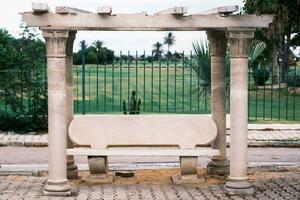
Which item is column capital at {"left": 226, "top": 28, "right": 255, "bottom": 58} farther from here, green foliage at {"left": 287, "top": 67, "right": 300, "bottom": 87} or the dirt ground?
green foliage at {"left": 287, "top": 67, "right": 300, "bottom": 87}

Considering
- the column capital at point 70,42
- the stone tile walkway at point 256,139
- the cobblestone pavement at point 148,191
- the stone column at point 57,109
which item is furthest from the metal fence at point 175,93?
the stone column at point 57,109

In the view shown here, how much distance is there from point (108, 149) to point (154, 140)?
0.79 meters

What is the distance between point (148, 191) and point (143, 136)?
1159mm

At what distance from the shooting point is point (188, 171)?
11211mm

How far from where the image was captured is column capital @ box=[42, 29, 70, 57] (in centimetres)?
1001

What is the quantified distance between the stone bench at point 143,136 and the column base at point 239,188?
3.14 ft

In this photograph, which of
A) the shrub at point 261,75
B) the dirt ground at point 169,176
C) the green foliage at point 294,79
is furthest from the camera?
the shrub at point 261,75

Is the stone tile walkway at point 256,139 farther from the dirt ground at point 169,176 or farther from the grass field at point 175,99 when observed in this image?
the dirt ground at point 169,176

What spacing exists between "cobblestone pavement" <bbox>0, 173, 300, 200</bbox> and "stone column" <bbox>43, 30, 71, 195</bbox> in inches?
10.8

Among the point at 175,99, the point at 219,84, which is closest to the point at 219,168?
the point at 219,84

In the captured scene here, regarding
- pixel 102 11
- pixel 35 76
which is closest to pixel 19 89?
pixel 35 76

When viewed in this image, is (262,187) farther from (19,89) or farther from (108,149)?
(19,89)

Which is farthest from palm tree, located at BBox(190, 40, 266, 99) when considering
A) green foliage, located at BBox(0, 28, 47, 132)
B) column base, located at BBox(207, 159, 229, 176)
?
column base, located at BBox(207, 159, 229, 176)

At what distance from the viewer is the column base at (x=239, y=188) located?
10.3 metres
